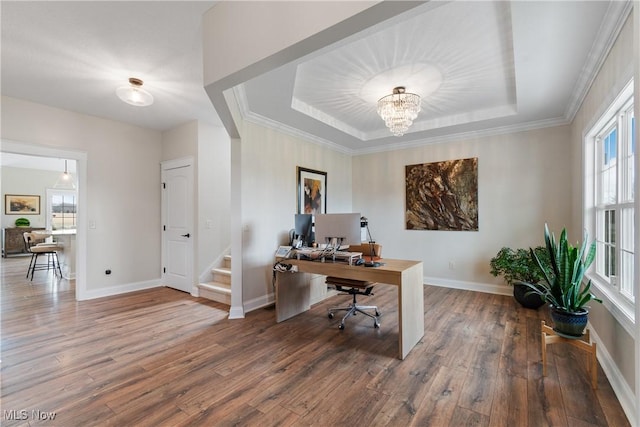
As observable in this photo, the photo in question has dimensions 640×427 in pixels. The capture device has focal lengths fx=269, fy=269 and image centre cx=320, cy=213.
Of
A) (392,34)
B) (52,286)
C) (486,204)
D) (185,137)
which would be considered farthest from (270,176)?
(52,286)

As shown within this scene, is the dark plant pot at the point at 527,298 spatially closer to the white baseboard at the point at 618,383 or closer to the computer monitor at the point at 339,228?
the white baseboard at the point at 618,383

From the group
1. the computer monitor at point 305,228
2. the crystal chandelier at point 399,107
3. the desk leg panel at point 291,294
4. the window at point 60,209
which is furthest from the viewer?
the window at point 60,209

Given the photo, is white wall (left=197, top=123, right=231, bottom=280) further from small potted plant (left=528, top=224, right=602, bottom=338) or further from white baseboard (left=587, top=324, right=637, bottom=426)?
white baseboard (left=587, top=324, right=637, bottom=426)

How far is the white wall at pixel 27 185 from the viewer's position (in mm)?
7910

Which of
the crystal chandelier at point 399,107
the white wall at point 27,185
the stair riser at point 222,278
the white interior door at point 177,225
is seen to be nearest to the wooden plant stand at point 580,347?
the crystal chandelier at point 399,107

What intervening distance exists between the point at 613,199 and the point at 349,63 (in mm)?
2674

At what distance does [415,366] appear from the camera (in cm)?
225

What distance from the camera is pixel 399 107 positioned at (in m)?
2.92

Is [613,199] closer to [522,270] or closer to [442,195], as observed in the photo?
[522,270]

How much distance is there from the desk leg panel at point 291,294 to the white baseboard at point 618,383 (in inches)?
111

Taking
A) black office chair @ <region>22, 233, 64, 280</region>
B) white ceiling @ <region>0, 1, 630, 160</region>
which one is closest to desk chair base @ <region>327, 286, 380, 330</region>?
white ceiling @ <region>0, 1, 630, 160</region>

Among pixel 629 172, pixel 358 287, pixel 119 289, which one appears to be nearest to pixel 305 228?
pixel 358 287

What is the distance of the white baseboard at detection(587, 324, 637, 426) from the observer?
1623mm

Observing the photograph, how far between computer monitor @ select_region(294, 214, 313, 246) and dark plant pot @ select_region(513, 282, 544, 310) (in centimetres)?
276
